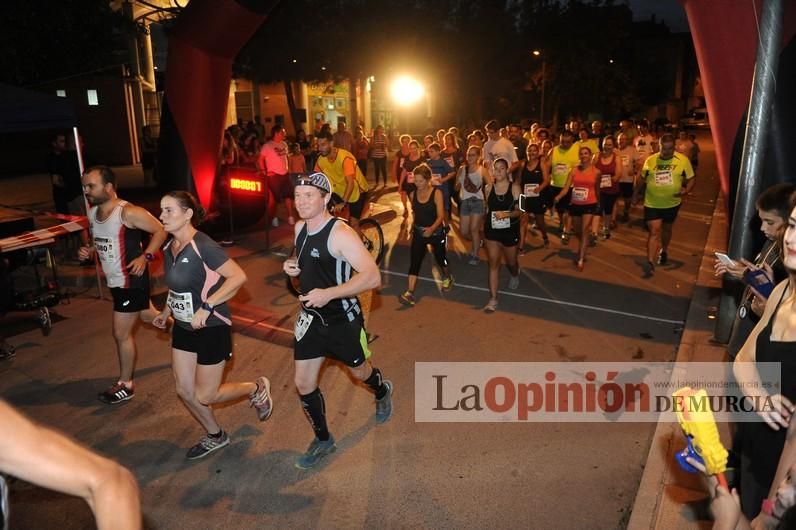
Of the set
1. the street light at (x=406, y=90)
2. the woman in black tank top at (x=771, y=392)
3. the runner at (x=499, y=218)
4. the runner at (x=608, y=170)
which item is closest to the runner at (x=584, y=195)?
the runner at (x=608, y=170)

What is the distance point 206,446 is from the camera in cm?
460

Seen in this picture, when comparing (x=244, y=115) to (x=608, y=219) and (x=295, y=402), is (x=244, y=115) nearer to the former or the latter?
(x=608, y=219)

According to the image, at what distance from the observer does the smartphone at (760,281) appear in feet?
11.3

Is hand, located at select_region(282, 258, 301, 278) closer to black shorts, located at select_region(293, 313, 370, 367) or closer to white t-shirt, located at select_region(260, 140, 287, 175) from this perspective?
black shorts, located at select_region(293, 313, 370, 367)

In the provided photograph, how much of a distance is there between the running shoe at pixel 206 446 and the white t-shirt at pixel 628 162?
9949 mm

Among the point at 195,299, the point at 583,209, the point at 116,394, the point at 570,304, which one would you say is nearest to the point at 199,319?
the point at 195,299

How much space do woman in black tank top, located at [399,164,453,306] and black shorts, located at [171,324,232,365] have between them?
385 centimetres

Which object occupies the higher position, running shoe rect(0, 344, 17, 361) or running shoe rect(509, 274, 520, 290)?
running shoe rect(509, 274, 520, 290)

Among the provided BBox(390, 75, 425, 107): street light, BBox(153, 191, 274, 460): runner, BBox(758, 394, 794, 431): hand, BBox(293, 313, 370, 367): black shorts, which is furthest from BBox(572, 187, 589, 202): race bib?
BBox(390, 75, 425, 107): street light

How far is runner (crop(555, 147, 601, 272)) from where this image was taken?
9234mm

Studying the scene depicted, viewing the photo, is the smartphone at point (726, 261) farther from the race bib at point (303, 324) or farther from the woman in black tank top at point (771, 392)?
the race bib at point (303, 324)

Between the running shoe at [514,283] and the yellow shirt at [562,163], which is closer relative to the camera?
the running shoe at [514,283]

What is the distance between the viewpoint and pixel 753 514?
264 centimetres

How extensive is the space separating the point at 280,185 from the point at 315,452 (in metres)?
8.28
